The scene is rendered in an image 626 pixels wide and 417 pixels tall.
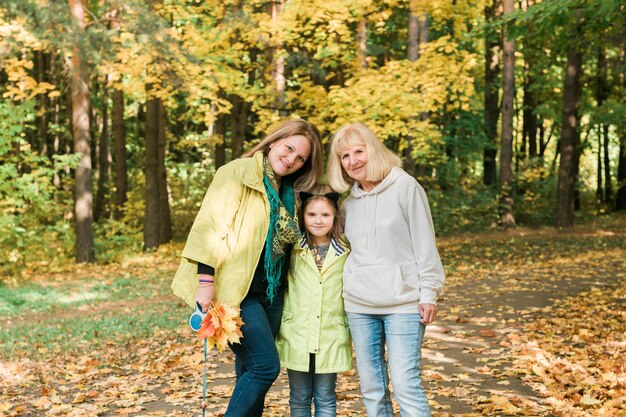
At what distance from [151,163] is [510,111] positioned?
34.3 ft

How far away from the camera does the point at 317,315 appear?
4.09 meters

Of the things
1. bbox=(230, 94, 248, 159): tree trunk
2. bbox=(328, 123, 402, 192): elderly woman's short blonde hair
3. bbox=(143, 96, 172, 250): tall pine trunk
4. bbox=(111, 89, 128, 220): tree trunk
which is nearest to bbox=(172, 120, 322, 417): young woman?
bbox=(328, 123, 402, 192): elderly woman's short blonde hair

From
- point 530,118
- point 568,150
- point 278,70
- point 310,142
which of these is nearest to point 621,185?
point 530,118

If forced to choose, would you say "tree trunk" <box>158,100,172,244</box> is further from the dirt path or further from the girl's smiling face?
the girl's smiling face

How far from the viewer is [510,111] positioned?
68.6 ft

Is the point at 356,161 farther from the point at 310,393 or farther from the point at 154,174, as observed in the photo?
the point at 154,174

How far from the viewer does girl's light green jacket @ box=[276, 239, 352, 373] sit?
407 cm

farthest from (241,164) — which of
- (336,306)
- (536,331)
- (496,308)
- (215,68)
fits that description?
(215,68)

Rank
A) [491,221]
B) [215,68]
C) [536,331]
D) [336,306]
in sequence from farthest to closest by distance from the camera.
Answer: [491,221] < [215,68] < [536,331] < [336,306]

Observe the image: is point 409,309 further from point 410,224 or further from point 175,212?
point 175,212

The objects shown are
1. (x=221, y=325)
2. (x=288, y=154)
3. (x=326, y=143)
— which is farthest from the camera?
(x=326, y=143)

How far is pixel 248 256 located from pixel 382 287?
76 centimetres

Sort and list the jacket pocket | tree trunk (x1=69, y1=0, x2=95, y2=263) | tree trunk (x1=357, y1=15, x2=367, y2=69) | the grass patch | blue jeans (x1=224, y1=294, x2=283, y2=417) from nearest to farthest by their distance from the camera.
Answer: blue jeans (x1=224, y1=294, x2=283, y2=417)
the jacket pocket
the grass patch
tree trunk (x1=357, y1=15, x2=367, y2=69)
tree trunk (x1=69, y1=0, x2=95, y2=263)

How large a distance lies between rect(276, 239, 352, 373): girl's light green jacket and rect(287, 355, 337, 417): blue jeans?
107mm
